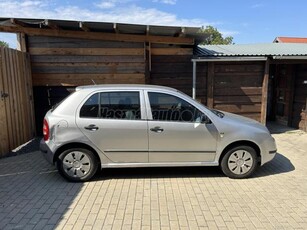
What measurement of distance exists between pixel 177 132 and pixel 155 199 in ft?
3.77

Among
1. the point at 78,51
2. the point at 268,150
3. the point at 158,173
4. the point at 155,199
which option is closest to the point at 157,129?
the point at 158,173

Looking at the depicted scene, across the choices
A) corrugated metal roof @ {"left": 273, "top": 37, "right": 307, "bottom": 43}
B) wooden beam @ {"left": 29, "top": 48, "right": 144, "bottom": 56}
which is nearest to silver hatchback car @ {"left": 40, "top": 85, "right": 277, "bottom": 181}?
wooden beam @ {"left": 29, "top": 48, "right": 144, "bottom": 56}

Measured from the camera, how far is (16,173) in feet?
16.6

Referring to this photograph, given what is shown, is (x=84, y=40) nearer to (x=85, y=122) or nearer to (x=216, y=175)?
(x=85, y=122)

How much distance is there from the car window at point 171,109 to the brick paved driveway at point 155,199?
3.59ft

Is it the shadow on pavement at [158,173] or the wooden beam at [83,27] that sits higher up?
the wooden beam at [83,27]

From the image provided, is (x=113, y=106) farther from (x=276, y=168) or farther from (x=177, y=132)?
(x=276, y=168)

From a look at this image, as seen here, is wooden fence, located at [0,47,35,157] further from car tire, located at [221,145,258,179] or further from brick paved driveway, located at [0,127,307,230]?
car tire, located at [221,145,258,179]

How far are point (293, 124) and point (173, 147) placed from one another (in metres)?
6.70

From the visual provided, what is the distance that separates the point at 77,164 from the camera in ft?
→ 14.9

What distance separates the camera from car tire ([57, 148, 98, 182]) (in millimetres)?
4512

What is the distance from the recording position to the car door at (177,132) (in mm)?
4520

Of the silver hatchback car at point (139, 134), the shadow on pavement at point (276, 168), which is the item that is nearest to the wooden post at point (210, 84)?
the shadow on pavement at point (276, 168)

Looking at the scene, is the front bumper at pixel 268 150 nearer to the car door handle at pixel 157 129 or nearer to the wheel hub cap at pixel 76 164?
the car door handle at pixel 157 129
